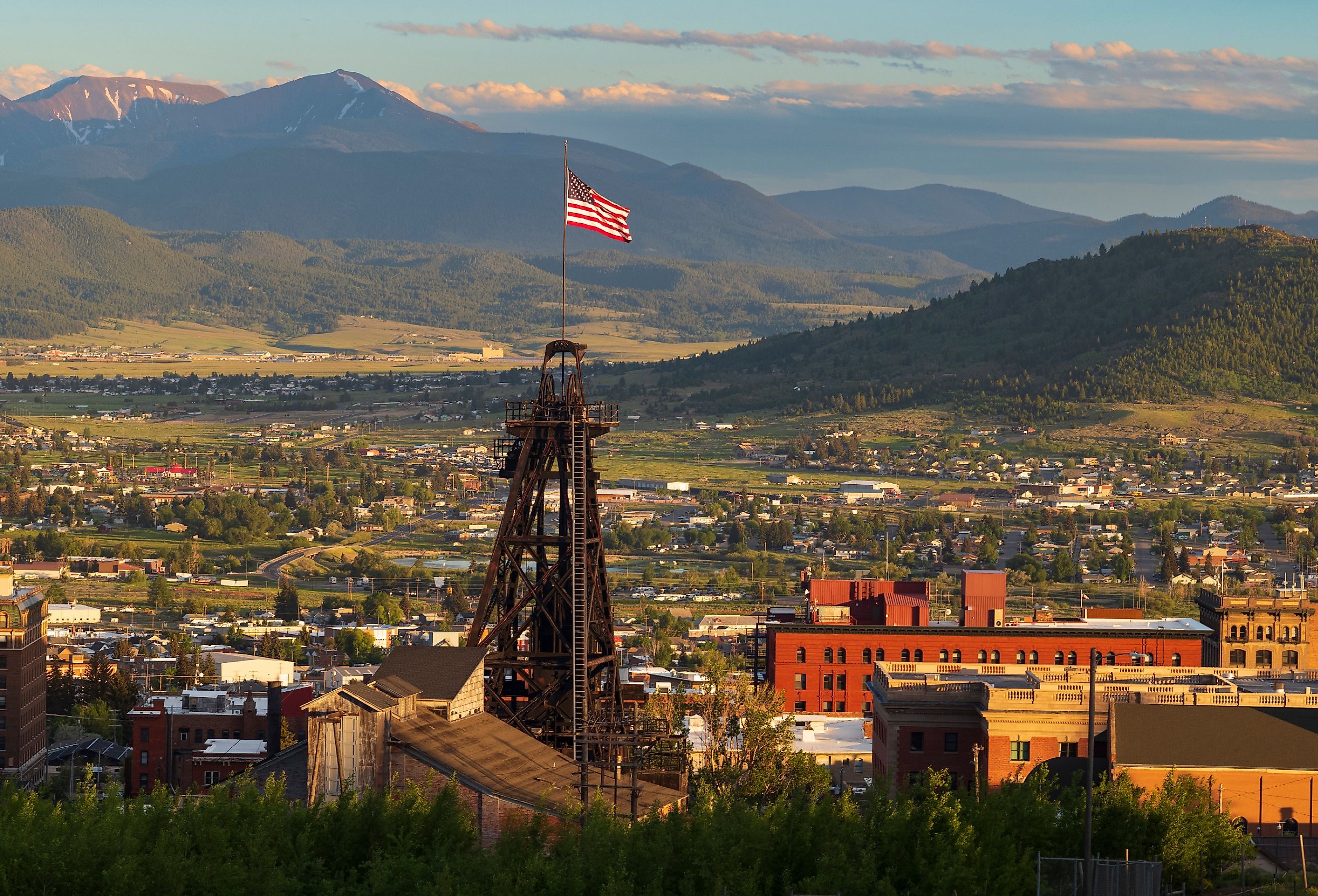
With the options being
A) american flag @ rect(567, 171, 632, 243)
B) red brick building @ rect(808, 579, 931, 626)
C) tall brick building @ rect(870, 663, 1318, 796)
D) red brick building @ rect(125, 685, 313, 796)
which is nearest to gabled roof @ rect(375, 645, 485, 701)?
tall brick building @ rect(870, 663, 1318, 796)

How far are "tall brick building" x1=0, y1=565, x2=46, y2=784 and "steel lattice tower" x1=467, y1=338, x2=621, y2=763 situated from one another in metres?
56.3

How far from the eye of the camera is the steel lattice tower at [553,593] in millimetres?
92125

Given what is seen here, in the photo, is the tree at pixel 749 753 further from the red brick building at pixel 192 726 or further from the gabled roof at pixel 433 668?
the red brick building at pixel 192 726

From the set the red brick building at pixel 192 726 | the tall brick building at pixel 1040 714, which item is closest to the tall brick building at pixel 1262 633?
the tall brick building at pixel 1040 714

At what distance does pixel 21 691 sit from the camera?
493ft

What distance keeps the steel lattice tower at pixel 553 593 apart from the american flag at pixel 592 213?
926cm

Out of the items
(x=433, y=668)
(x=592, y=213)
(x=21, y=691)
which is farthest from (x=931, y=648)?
(x=433, y=668)

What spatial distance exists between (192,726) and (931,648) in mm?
43149

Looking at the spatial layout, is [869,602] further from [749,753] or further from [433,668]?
[433,668]

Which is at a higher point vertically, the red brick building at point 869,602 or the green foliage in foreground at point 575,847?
the red brick building at point 869,602

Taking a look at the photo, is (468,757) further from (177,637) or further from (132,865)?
(177,637)

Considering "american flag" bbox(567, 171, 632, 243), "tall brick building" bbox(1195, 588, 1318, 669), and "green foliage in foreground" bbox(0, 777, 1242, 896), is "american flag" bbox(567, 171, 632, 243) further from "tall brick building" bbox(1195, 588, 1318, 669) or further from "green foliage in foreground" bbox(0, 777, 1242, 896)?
"tall brick building" bbox(1195, 588, 1318, 669)

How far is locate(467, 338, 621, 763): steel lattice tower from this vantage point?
92.1 metres

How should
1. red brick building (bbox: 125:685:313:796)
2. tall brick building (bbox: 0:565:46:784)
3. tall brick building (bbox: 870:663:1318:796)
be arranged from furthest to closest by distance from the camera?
1. tall brick building (bbox: 0:565:46:784)
2. red brick building (bbox: 125:685:313:796)
3. tall brick building (bbox: 870:663:1318:796)
